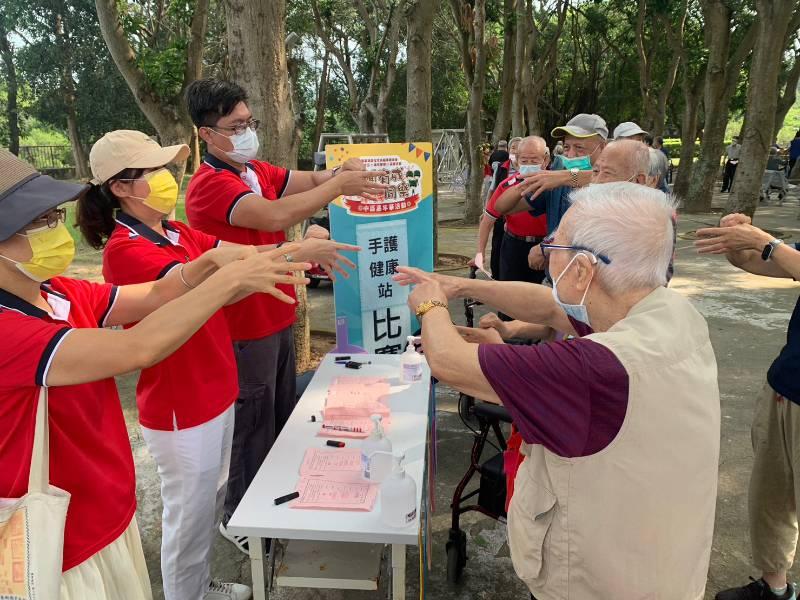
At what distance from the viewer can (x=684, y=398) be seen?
129 cm

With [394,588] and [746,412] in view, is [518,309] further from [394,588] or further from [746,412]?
[746,412]

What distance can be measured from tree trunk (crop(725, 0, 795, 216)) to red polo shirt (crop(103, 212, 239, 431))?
10731 mm

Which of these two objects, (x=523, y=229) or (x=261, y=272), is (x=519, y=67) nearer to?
(x=523, y=229)

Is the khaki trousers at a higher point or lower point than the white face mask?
lower

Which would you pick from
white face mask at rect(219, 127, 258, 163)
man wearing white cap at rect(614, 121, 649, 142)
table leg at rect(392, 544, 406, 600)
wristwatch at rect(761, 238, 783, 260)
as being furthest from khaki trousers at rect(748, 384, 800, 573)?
man wearing white cap at rect(614, 121, 649, 142)

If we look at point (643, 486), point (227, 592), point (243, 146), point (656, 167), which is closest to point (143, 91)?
point (243, 146)

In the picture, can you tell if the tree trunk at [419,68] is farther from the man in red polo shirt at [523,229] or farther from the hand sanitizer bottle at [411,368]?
the hand sanitizer bottle at [411,368]

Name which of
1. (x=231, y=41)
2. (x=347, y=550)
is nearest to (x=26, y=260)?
(x=347, y=550)

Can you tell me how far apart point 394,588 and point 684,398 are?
1.13 m

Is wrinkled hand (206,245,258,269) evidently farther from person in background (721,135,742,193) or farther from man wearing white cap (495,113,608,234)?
person in background (721,135,742,193)

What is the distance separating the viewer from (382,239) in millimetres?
3836

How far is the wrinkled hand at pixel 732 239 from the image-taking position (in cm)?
232

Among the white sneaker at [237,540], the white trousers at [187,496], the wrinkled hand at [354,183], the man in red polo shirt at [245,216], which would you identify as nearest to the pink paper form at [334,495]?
the white trousers at [187,496]

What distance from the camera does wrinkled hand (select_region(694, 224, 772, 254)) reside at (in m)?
2.32
